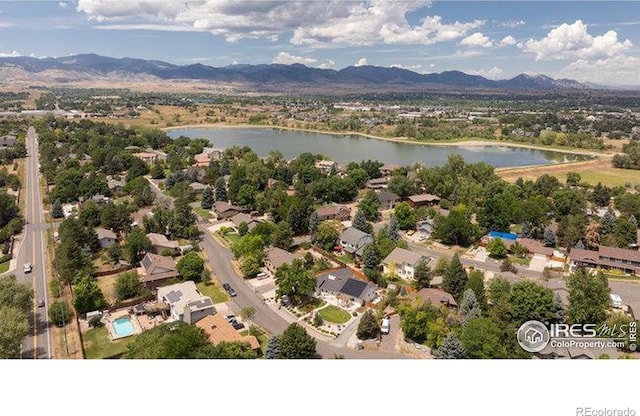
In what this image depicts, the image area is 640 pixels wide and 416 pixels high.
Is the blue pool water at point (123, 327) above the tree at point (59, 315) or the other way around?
the other way around

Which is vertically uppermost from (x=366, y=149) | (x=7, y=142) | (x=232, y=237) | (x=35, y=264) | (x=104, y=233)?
(x=7, y=142)

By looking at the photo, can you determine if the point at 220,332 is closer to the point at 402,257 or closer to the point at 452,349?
the point at 452,349

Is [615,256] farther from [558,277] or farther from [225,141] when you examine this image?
[225,141]

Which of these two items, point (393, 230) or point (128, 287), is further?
point (393, 230)

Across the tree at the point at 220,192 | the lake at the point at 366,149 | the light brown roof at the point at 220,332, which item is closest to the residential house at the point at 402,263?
the light brown roof at the point at 220,332

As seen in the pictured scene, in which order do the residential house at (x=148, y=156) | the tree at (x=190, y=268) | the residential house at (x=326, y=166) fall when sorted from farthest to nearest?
1. the residential house at (x=148, y=156)
2. the residential house at (x=326, y=166)
3. the tree at (x=190, y=268)

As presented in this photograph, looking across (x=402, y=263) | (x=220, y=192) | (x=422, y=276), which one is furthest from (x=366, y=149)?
(x=422, y=276)

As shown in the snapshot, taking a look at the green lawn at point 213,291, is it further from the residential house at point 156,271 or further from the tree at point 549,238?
the tree at point 549,238
